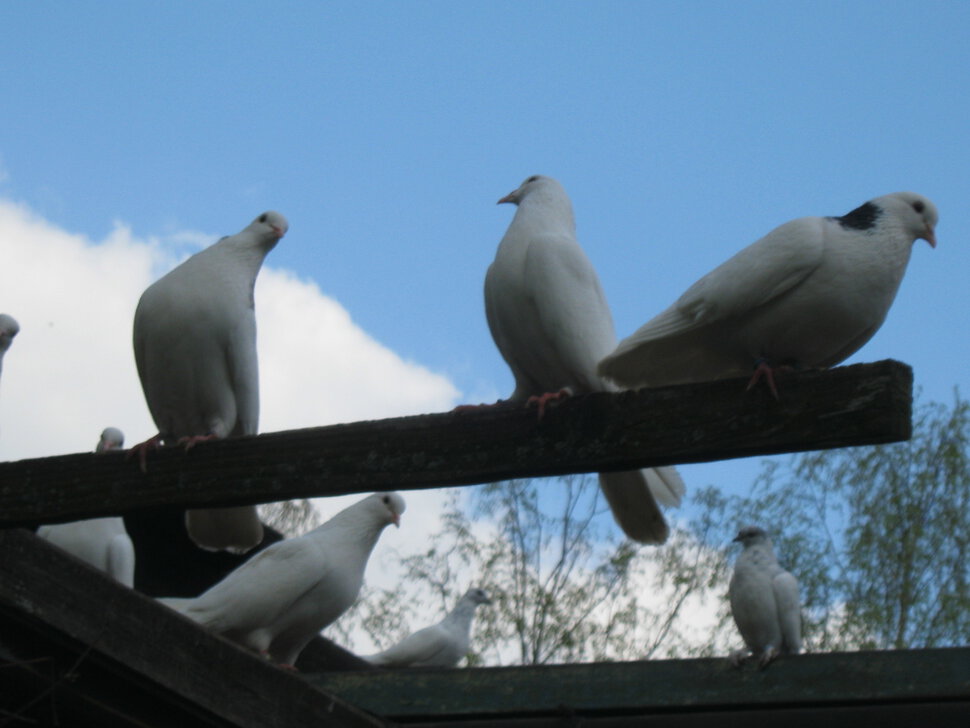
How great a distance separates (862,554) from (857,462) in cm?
135

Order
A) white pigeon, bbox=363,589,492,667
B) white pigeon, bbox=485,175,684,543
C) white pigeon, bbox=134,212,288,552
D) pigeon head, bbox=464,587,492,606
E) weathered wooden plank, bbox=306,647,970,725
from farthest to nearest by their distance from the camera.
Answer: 1. pigeon head, bbox=464,587,492,606
2. white pigeon, bbox=363,589,492,667
3. white pigeon, bbox=134,212,288,552
4. white pigeon, bbox=485,175,684,543
5. weathered wooden plank, bbox=306,647,970,725

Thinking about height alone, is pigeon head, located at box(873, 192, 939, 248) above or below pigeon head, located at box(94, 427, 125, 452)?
below

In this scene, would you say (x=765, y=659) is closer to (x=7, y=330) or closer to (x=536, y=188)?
(x=536, y=188)

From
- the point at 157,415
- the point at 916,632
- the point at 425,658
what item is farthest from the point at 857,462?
the point at 157,415

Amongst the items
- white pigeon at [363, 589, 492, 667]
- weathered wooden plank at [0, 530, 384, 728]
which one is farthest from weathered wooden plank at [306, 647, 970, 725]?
white pigeon at [363, 589, 492, 667]

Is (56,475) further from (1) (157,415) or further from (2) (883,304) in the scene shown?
(1) (157,415)

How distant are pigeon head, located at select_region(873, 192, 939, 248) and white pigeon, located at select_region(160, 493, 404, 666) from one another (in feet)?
9.06

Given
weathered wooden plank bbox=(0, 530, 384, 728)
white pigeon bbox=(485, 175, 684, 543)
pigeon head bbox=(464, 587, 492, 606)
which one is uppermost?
pigeon head bbox=(464, 587, 492, 606)

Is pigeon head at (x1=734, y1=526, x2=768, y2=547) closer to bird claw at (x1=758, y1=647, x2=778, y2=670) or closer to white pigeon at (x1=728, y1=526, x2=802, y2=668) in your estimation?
white pigeon at (x1=728, y1=526, x2=802, y2=668)

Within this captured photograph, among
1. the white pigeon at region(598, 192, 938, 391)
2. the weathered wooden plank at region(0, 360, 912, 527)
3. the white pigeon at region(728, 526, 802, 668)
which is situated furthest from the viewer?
the white pigeon at region(728, 526, 802, 668)

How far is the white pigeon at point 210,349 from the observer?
4.90 meters

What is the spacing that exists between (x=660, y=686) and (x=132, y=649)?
201 centimetres

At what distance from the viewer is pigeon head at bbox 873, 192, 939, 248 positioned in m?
3.77

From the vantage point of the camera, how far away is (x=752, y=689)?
13.3 ft
